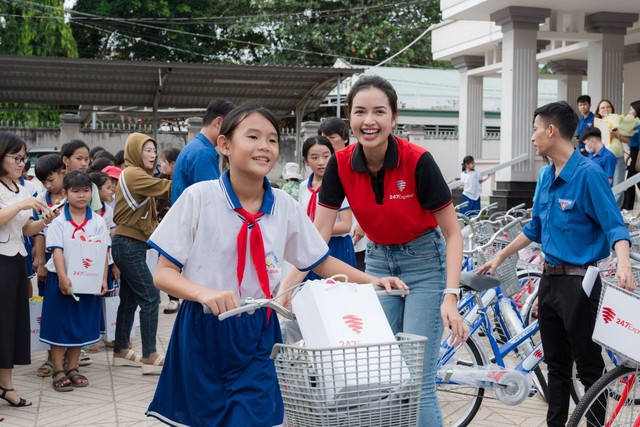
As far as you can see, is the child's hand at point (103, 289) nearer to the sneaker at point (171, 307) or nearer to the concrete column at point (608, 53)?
the sneaker at point (171, 307)

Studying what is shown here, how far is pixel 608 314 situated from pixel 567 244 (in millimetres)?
803

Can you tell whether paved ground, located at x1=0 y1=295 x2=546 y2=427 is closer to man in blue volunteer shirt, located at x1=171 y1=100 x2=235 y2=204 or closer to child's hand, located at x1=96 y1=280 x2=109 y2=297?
child's hand, located at x1=96 y1=280 x2=109 y2=297

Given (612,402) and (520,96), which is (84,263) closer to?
(612,402)

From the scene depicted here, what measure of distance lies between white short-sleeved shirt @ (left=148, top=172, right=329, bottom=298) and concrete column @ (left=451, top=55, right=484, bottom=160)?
19483 millimetres

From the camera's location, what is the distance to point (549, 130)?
169 inches

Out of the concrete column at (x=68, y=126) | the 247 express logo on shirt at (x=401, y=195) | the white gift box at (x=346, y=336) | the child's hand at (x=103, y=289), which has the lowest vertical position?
the child's hand at (x=103, y=289)

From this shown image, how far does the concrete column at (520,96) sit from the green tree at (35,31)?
1619cm

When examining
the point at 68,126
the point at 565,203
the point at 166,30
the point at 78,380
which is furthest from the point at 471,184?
the point at 166,30

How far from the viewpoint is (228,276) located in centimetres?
298

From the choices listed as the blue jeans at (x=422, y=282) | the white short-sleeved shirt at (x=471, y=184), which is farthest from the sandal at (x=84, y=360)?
the white short-sleeved shirt at (x=471, y=184)

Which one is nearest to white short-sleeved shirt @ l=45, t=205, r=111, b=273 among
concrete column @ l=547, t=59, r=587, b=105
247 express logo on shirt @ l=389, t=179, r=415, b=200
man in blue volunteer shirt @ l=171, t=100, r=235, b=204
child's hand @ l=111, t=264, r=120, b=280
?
child's hand @ l=111, t=264, r=120, b=280

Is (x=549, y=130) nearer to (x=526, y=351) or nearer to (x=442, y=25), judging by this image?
(x=526, y=351)

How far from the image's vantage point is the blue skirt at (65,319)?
618 cm

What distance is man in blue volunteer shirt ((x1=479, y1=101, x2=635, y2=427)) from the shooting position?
13.6ft
